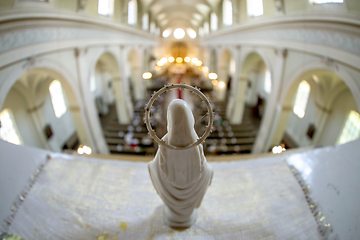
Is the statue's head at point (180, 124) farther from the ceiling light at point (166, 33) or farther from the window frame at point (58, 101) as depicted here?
the ceiling light at point (166, 33)

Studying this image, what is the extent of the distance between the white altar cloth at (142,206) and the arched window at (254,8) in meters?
6.08

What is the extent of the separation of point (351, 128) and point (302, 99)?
3067 mm

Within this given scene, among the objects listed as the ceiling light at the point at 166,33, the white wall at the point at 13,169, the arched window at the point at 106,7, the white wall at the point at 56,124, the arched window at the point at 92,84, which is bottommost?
the white wall at the point at 56,124

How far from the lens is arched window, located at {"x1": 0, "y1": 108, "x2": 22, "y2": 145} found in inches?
252

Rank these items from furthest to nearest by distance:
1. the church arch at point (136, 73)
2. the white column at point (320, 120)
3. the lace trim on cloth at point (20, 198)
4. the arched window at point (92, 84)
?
the church arch at point (136, 73), the arched window at point (92, 84), the white column at point (320, 120), the lace trim on cloth at point (20, 198)

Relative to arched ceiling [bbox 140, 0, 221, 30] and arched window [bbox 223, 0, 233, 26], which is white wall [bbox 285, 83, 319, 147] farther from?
arched ceiling [bbox 140, 0, 221, 30]

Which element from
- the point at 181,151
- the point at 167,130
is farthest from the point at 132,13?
the point at 181,151

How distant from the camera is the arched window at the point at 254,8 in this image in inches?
271

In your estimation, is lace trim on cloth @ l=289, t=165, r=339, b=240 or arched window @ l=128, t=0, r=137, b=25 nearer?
lace trim on cloth @ l=289, t=165, r=339, b=240

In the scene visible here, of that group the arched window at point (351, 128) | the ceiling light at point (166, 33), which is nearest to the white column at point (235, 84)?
the arched window at point (351, 128)

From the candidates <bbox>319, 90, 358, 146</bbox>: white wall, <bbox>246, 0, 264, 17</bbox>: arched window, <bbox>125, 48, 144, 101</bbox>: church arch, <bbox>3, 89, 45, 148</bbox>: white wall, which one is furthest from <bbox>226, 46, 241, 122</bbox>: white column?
<bbox>3, 89, 45, 148</bbox>: white wall

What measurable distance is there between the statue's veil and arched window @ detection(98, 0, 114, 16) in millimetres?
7112

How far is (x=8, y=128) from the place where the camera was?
6.65m

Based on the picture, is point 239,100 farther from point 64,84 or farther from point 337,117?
point 64,84
